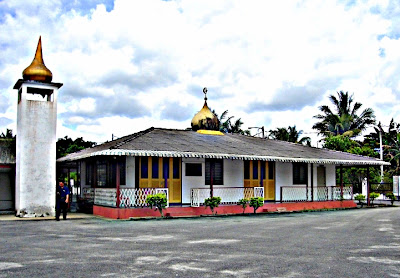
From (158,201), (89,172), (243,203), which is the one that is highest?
(89,172)

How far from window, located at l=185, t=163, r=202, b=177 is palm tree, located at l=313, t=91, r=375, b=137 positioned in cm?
3268

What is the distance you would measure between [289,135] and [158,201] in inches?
1407

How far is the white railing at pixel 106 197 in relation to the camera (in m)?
19.3

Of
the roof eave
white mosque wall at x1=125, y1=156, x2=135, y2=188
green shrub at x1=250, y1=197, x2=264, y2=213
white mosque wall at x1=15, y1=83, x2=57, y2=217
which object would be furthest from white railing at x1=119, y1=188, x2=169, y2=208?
green shrub at x1=250, y1=197, x2=264, y2=213

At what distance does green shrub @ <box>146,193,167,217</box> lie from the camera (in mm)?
18984

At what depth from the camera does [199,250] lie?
1054cm

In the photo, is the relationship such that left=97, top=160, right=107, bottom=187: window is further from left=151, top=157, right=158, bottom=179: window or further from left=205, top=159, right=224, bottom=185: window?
left=205, top=159, right=224, bottom=185: window

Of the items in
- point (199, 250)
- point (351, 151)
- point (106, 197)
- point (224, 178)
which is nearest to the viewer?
point (199, 250)

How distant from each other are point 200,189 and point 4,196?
9116 mm

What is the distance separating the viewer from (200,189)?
21.7 meters

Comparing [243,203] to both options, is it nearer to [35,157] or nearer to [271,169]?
[271,169]

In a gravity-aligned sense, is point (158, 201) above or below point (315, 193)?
above

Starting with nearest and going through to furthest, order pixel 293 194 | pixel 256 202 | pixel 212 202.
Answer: pixel 212 202, pixel 256 202, pixel 293 194

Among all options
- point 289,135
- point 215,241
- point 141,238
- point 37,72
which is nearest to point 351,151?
point 289,135
